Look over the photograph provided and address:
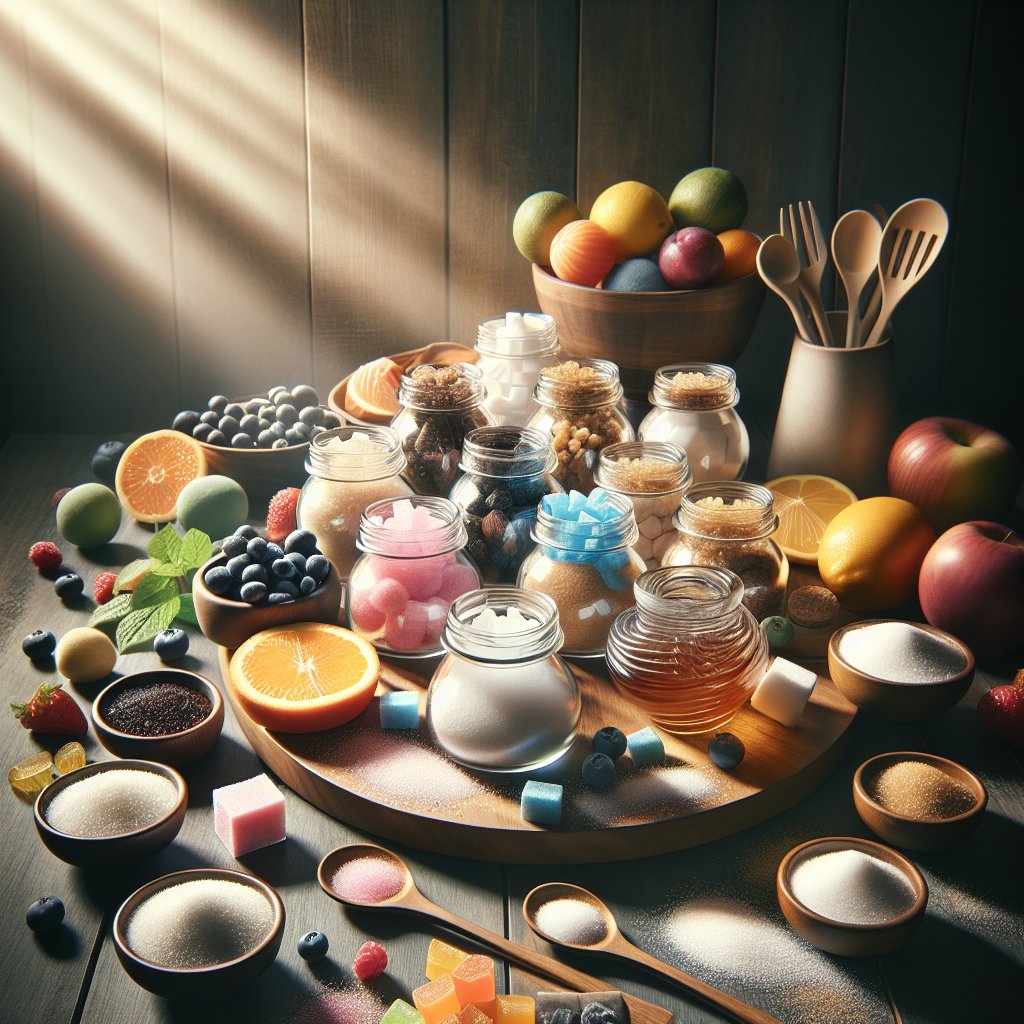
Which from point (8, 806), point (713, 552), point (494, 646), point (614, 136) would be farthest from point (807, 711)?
point (614, 136)

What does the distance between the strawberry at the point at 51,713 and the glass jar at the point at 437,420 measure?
0.52 metres

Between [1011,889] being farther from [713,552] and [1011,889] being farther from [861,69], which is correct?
[861,69]

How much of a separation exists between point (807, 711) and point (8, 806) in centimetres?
80

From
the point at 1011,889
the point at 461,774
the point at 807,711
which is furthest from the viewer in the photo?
the point at 807,711

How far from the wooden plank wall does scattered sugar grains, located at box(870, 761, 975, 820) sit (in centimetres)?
98

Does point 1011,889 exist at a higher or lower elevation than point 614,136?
lower

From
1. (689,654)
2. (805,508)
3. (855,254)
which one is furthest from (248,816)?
(855,254)

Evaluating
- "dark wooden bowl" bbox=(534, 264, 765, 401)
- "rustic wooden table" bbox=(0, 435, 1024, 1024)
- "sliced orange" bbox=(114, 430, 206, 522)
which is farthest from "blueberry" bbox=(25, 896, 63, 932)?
"dark wooden bowl" bbox=(534, 264, 765, 401)

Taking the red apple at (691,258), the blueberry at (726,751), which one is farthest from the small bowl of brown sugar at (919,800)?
the red apple at (691,258)

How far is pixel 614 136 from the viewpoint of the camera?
74.7 inches

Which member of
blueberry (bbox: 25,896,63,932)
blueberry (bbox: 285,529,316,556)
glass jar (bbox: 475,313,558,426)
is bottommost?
blueberry (bbox: 25,896,63,932)

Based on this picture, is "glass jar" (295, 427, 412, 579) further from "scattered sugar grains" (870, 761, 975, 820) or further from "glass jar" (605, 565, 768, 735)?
"scattered sugar grains" (870, 761, 975, 820)

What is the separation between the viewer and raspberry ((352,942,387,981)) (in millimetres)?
910

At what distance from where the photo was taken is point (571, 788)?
3.63 ft
